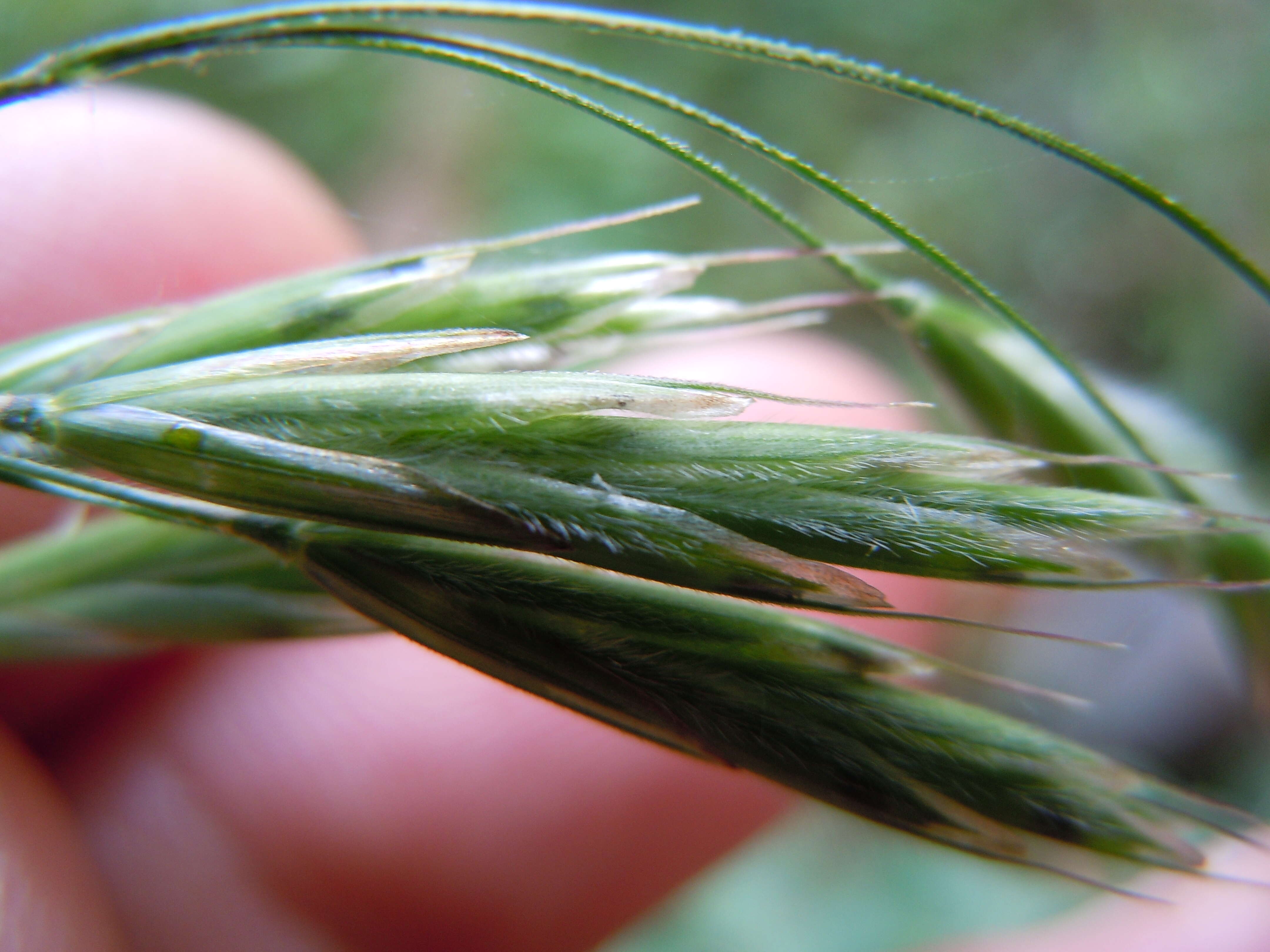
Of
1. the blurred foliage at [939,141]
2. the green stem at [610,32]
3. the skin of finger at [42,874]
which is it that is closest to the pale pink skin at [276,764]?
the skin of finger at [42,874]

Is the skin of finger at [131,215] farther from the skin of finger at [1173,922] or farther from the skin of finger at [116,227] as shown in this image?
the skin of finger at [1173,922]

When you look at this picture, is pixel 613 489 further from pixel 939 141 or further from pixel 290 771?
pixel 939 141

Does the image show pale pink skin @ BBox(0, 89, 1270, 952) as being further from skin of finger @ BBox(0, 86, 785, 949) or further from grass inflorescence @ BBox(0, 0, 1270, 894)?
grass inflorescence @ BBox(0, 0, 1270, 894)

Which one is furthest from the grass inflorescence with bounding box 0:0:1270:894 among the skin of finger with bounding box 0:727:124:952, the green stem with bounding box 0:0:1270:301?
the skin of finger with bounding box 0:727:124:952

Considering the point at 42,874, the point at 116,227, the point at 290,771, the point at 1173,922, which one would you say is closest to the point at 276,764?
the point at 290,771

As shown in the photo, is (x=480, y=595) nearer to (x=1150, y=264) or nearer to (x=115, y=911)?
(x=115, y=911)

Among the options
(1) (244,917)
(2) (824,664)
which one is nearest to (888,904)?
(1) (244,917)

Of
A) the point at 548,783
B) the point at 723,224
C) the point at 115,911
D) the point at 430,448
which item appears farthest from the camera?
the point at 723,224

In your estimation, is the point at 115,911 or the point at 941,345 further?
the point at 115,911
